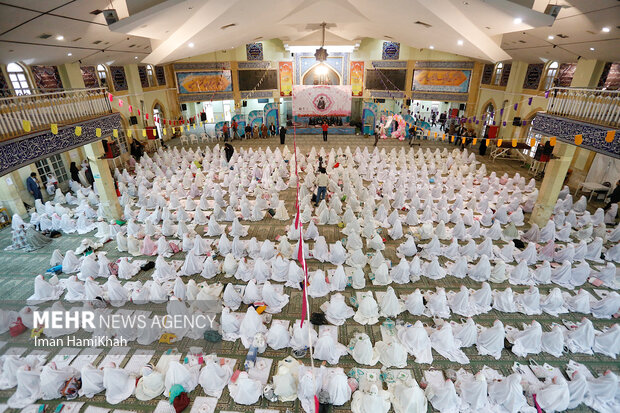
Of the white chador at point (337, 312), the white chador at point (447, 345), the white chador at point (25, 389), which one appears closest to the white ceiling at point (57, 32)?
the white chador at point (25, 389)

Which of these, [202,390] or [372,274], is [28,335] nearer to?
[202,390]

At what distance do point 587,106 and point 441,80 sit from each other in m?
16.8

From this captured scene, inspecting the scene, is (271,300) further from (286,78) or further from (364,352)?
(286,78)

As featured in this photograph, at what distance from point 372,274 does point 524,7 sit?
9433mm

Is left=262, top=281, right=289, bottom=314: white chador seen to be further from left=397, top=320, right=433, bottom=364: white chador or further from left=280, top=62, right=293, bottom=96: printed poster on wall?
left=280, top=62, right=293, bottom=96: printed poster on wall

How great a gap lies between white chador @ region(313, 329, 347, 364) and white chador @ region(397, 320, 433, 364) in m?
1.55

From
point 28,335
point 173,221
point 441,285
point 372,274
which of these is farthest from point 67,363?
point 441,285

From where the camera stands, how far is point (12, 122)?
8.95 meters

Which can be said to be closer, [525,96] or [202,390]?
[202,390]

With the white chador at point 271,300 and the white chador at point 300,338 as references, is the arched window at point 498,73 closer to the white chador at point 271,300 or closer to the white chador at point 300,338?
the white chador at point 271,300

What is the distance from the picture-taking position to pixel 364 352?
258 inches

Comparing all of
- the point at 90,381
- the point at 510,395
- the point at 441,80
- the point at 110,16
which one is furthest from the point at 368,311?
the point at 441,80

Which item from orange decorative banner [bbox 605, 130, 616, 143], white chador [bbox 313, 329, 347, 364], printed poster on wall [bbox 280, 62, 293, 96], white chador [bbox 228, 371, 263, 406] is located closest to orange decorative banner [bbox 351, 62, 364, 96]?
printed poster on wall [bbox 280, 62, 293, 96]

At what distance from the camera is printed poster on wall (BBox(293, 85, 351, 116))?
26.3m
